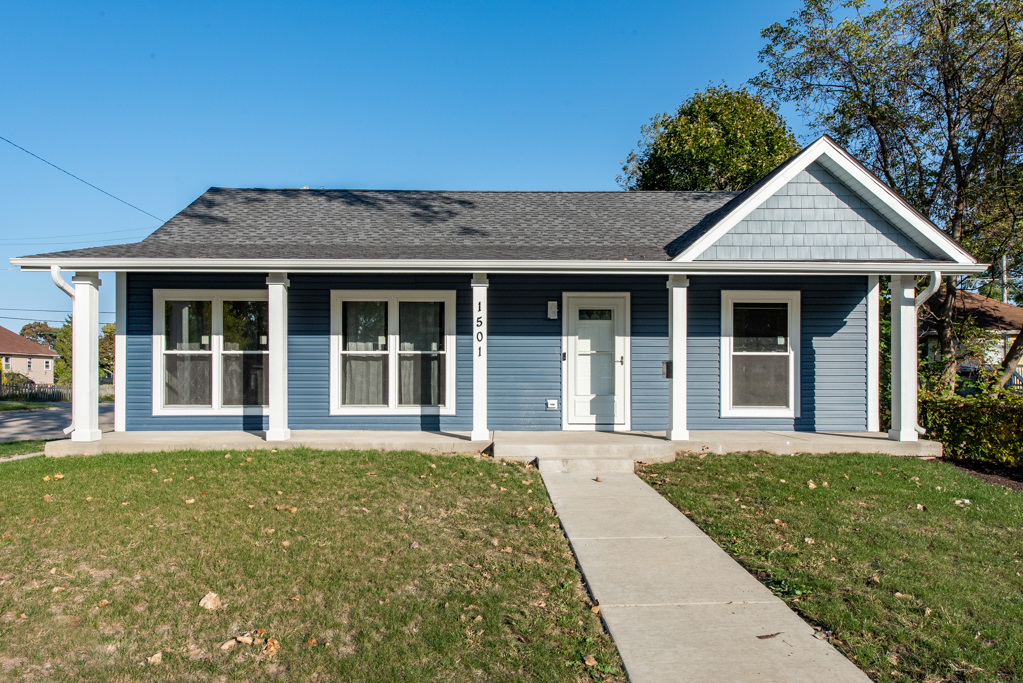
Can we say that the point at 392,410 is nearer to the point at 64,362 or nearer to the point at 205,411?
the point at 205,411

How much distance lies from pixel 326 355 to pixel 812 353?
727cm

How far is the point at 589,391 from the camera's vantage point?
10023mm

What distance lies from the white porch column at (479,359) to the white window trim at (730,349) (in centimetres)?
368

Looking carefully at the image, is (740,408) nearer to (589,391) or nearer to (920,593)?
(589,391)

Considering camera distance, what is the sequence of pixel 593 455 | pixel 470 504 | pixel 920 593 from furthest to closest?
pixel 593 455 < pixel 470 504 < pixel 920 593

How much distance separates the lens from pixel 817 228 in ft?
30.1

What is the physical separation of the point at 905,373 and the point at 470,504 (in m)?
6.43

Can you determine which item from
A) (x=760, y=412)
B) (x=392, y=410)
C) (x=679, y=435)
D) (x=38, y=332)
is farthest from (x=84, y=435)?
(x=38, y=332)

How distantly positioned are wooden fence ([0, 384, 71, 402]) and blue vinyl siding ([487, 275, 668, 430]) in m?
31.5

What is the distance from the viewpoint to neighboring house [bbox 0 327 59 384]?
50263 mm

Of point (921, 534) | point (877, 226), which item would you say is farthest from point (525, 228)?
point (921, 534)

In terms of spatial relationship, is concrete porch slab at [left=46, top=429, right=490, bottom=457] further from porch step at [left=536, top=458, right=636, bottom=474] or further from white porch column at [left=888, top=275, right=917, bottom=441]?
white porch column at [left=888, top=275, right=917, bottom=441]

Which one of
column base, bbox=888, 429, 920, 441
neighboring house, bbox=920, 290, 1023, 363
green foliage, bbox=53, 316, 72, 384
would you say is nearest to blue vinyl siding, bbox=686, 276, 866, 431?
column base, bbox=888, 429, 920, 441

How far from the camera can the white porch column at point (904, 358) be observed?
890cm
